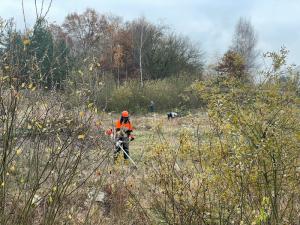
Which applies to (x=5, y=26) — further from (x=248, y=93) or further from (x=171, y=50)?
(x=171, y=50)

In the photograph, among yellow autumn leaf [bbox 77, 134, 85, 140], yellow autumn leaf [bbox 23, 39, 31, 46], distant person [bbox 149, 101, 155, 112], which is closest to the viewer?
yellow autumn leaf [bbox 23, 39, 31, 46]

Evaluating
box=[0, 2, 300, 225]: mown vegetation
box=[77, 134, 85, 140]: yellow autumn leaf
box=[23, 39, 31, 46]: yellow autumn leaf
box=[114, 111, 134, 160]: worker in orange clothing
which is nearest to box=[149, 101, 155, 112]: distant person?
box=[114, 111, 134, 160]: worker in orange clothing

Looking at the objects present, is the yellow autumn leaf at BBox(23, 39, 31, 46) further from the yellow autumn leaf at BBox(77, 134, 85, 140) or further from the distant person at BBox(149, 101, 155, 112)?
the distant person at BBox(149, 101, 155, 112)

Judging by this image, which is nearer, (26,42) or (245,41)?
(26,42)

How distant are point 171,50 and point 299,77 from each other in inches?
1514

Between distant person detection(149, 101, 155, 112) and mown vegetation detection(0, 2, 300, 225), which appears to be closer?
mown vegetation detection(0, 2, 300, 225)

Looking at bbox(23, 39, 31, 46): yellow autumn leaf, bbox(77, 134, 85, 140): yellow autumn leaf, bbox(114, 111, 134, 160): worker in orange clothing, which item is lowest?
bbox(114, 111, 134, 160): worker in orange clothing

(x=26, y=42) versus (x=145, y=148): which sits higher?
(x=26, y=42)

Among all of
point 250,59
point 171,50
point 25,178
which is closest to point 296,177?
point 25,178

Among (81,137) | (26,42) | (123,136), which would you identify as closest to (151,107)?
(123,136)

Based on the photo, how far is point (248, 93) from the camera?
509 centimetres

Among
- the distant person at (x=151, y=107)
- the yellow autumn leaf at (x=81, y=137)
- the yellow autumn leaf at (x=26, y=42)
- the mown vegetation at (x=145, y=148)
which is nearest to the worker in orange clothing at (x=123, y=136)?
the mown vegetation at (x=145, y=148)

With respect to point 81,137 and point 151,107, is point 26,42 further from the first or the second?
point 151,107

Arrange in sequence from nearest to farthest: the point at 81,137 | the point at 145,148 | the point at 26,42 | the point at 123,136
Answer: the point at 26,42, the point at 81,137, the point at 145,148, the point at 123,136
